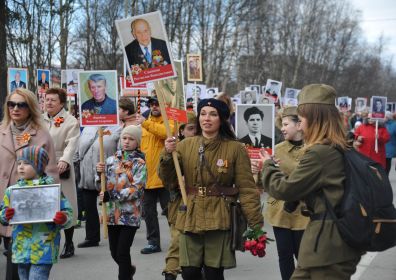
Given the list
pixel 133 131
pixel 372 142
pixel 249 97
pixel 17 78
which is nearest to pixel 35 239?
pixel 133 131

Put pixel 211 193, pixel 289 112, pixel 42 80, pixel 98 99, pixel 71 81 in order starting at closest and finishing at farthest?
pixel 211 193 < pixel 289 112 < pixel 98 99 < pixel 42 80 < pixel 71 81

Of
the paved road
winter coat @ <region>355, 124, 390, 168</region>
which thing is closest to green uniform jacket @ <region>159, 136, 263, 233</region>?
the paved road

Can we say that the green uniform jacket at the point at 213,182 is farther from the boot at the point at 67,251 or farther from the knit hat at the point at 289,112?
the boot at the point at 67,251

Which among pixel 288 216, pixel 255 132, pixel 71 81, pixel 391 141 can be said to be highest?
pixel 71 81

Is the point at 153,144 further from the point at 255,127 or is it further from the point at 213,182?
the point at 213,182

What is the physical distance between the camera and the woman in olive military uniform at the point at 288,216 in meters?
5.45

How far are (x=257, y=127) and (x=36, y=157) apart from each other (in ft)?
8.19

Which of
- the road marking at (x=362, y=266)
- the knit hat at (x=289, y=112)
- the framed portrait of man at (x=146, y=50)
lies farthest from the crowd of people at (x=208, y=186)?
the road marking at (x=362, y=266)

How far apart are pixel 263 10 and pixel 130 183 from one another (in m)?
44.9

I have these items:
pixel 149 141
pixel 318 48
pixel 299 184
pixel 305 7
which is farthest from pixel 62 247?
pixel 318 48

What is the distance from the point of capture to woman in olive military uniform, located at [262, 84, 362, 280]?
370 cm

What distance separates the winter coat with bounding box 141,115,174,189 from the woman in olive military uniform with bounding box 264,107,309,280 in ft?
8.32

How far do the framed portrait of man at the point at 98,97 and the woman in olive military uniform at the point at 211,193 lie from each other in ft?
6.01

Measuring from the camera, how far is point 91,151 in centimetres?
823
